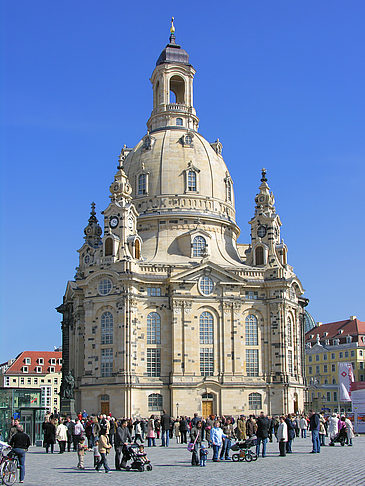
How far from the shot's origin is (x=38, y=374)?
112 m

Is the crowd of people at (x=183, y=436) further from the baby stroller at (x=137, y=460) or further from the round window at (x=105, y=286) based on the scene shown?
the round window at (x=105, y=286)

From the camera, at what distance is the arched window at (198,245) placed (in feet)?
259

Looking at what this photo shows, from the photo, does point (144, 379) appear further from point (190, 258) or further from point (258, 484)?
point (258, 484)

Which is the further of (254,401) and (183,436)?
(254,401)

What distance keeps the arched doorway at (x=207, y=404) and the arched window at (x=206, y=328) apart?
5222 millimetres

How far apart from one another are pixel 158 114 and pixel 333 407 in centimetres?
5243

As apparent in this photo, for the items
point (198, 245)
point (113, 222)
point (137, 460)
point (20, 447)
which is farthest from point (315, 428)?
point (113, 222)

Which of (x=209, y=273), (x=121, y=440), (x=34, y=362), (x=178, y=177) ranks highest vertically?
(x=178, y=177)

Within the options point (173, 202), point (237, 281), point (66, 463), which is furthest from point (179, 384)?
point (66, 463)

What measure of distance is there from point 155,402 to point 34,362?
4593 cm

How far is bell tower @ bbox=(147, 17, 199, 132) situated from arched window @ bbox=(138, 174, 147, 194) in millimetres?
8082

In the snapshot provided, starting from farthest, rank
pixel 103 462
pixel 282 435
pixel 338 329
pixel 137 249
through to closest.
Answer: pixel 338 329
pixel 137 249
pixel 282 435
pixel 103 462

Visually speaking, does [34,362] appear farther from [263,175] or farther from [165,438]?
[165,438]

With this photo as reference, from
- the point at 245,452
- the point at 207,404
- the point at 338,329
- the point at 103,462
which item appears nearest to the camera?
the point at 103,462
